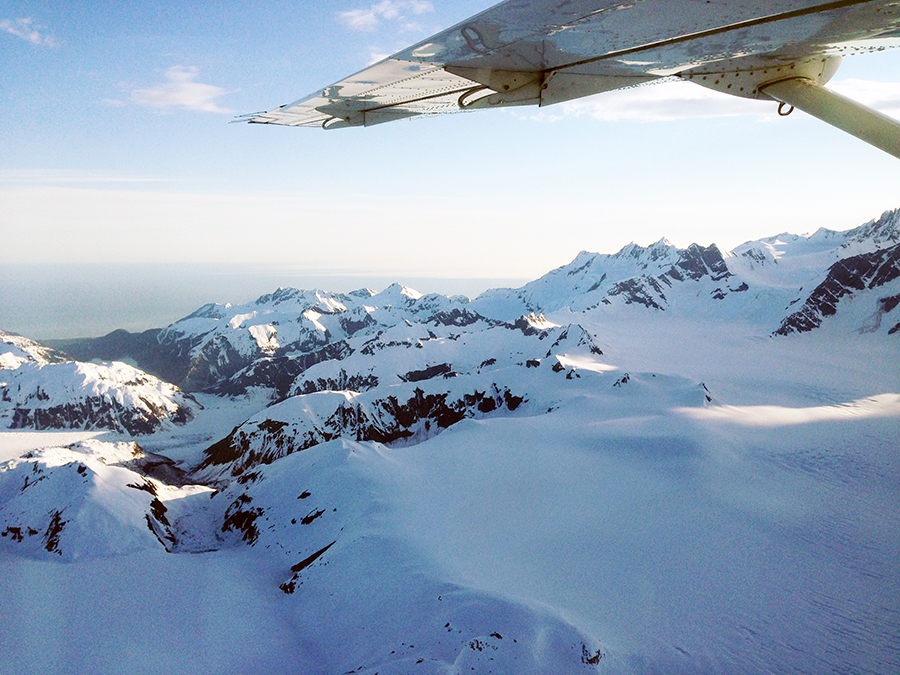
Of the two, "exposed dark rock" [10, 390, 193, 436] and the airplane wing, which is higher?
the airplane wing

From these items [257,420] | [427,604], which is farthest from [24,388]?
[427,604]

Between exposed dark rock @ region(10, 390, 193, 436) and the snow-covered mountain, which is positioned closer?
exposed dark rock @ region(10, 390, 193, 436)

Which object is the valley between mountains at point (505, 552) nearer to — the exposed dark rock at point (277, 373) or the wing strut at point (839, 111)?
the wing strut at point (839, 111)

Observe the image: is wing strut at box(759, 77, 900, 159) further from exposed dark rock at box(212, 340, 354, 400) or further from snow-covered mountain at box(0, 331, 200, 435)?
exposed dark rock at box(212, 340, 354, 400)

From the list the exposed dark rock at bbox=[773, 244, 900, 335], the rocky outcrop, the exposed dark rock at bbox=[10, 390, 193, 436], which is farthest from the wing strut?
the exposed dark rock at bbox=[773, 244, 900, 335]

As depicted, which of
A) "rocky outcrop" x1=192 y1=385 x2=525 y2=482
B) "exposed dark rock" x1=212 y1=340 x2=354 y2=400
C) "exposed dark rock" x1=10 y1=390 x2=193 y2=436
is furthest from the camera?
"exposed dark rock" x1=212 y1=340 x2=354 y2=400

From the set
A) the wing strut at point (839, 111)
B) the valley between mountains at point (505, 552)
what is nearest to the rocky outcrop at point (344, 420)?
the valley between mountains at point (505, 552)

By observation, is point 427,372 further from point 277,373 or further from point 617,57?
point 617,57
